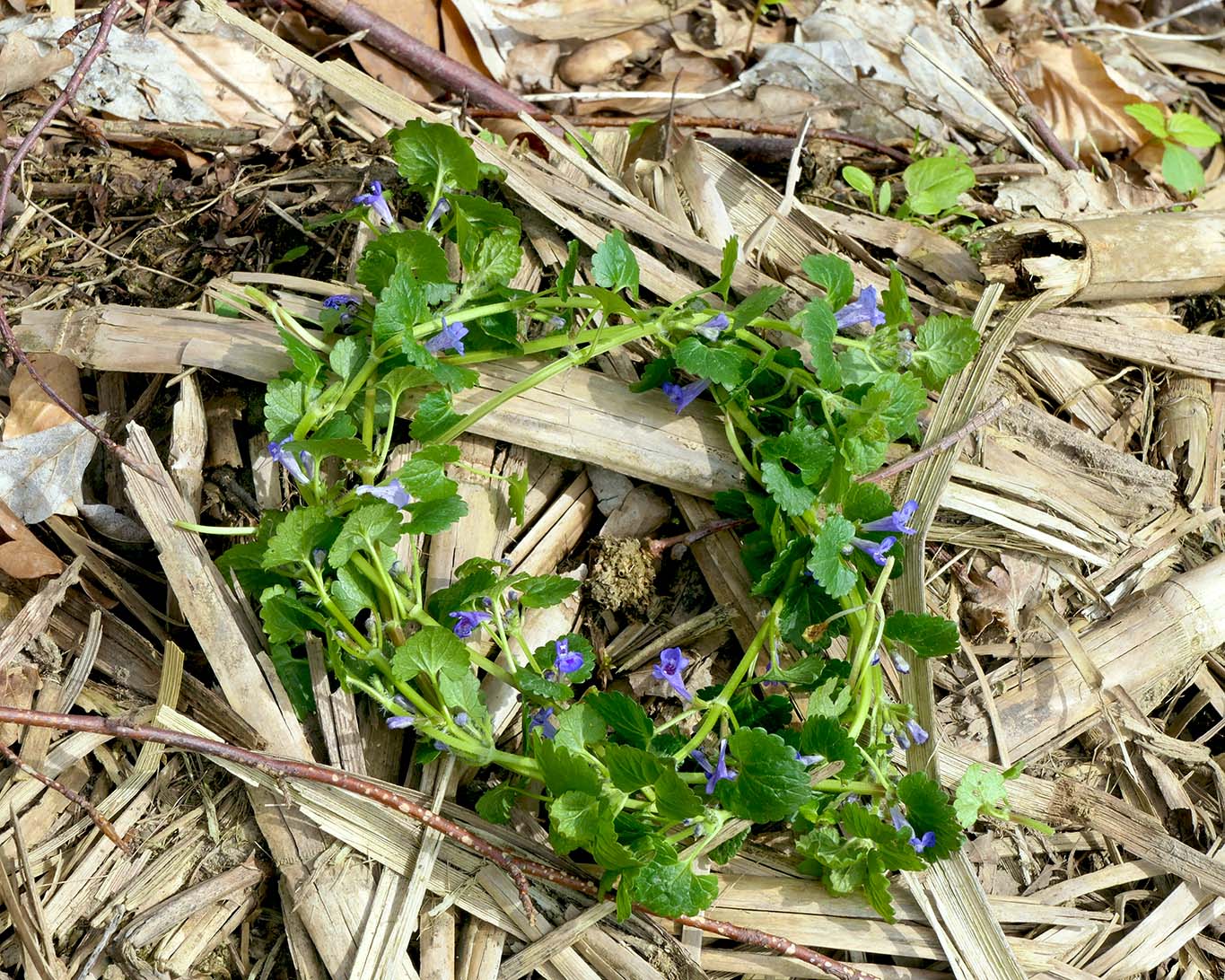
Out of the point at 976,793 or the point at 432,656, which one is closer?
the point at 432,656

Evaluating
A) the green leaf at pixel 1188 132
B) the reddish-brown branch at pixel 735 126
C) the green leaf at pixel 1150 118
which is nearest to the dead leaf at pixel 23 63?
the reddish-brown branch at pixel 735 126

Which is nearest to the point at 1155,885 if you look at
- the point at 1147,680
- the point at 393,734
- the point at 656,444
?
the point at 1147,680

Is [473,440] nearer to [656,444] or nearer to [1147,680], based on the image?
[656,444]

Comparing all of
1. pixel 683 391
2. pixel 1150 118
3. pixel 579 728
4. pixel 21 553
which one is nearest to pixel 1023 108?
pixel 1150 118

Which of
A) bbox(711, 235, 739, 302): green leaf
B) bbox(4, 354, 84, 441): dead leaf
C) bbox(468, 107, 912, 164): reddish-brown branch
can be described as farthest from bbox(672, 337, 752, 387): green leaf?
bbox(4, 354, 84, 441): dead leaf

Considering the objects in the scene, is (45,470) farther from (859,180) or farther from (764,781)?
(859,180)

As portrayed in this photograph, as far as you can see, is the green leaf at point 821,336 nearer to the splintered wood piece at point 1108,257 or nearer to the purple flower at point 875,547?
the purple flower at point 875,547
